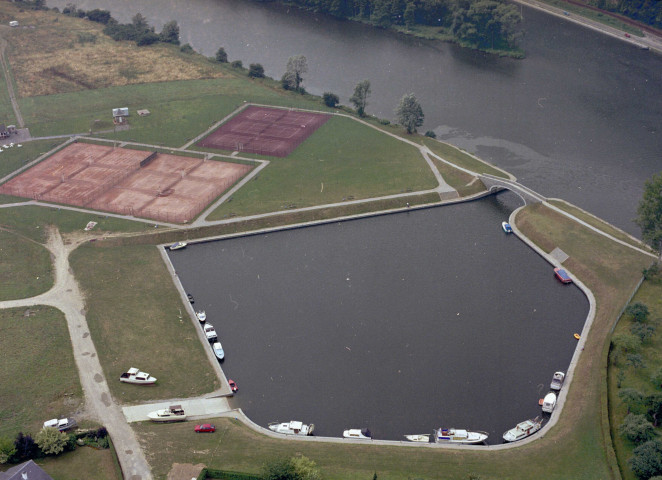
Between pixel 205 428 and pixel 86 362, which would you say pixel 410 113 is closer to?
pixel 86 362

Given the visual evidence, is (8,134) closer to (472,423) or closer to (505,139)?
(505,139)

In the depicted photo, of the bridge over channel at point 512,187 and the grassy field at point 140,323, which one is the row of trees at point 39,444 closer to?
the grassy field at point 140,323

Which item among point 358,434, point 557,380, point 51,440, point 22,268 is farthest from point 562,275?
point 22,268

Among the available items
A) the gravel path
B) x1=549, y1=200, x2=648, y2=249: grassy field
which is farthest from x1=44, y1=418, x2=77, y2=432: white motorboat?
x1=549, y1=200, x2=648, y2=249: grassy field

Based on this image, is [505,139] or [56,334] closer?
[56,334]

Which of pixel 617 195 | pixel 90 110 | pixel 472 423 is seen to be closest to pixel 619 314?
pixel 472 423

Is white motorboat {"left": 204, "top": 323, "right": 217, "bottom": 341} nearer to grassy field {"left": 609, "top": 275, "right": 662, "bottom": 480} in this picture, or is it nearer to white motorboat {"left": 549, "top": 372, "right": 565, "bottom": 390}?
white motorboat {"left": 549, "top": 372, "right": 565, "bottom": 390}

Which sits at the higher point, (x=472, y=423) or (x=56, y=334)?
(x=472, y=423)
